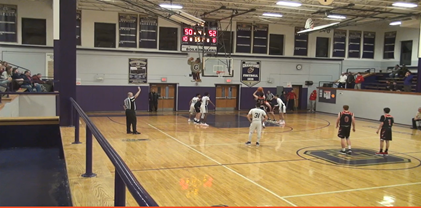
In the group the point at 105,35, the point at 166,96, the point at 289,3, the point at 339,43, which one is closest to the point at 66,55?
the point at 289,3

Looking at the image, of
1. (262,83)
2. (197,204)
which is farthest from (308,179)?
(262,83)

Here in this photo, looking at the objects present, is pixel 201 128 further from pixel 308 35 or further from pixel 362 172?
pixel 308 35

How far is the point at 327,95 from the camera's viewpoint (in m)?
29.1

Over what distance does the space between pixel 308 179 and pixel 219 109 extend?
19.5 metres

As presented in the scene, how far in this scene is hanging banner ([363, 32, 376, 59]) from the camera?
103 feet

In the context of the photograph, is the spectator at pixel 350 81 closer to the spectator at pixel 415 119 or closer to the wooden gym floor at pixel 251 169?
the spectator at pixel 415 119

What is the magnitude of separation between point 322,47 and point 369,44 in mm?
4073

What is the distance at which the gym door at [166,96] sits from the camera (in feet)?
90.5

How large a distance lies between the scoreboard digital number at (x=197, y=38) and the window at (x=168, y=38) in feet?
9.26

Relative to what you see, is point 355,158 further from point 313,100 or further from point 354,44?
point 354,44

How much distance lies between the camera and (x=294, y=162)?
1179cm

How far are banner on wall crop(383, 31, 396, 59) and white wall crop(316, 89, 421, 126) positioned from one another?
704cm

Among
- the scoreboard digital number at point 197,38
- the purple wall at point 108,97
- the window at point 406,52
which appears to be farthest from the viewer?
the window at point 406,52

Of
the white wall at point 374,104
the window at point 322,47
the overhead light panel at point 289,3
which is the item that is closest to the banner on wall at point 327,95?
the white wall at point 374,104
